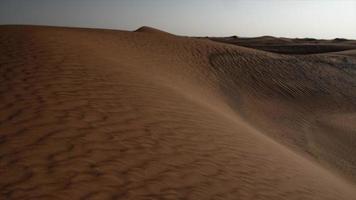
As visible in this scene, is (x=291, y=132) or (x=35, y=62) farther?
(x=291, y=132)

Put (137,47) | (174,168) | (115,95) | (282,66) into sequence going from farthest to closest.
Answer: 1. (282,66)
2. (137,47)
3. (115,95)
4. (174,168)

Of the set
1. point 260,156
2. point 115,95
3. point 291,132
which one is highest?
point 115,95

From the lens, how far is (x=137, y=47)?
1422cm

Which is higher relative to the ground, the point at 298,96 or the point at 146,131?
the point at 146,131

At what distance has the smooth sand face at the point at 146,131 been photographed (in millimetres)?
4406

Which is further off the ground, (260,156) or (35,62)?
(35,62)

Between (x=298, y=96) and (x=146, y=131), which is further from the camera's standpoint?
(x=298, y=96)

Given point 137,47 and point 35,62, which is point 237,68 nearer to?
point 137,47

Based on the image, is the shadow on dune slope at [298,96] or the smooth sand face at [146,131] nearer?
the smooth sand face at [146,131]

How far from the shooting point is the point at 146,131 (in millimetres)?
5930

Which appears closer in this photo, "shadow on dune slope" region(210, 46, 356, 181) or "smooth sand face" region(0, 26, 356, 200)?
"smooth sand face" region(0, 26, 356, 200)

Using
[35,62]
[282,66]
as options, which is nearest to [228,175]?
[35,62]

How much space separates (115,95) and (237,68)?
8186 mm

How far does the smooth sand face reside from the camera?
4.41 metres
